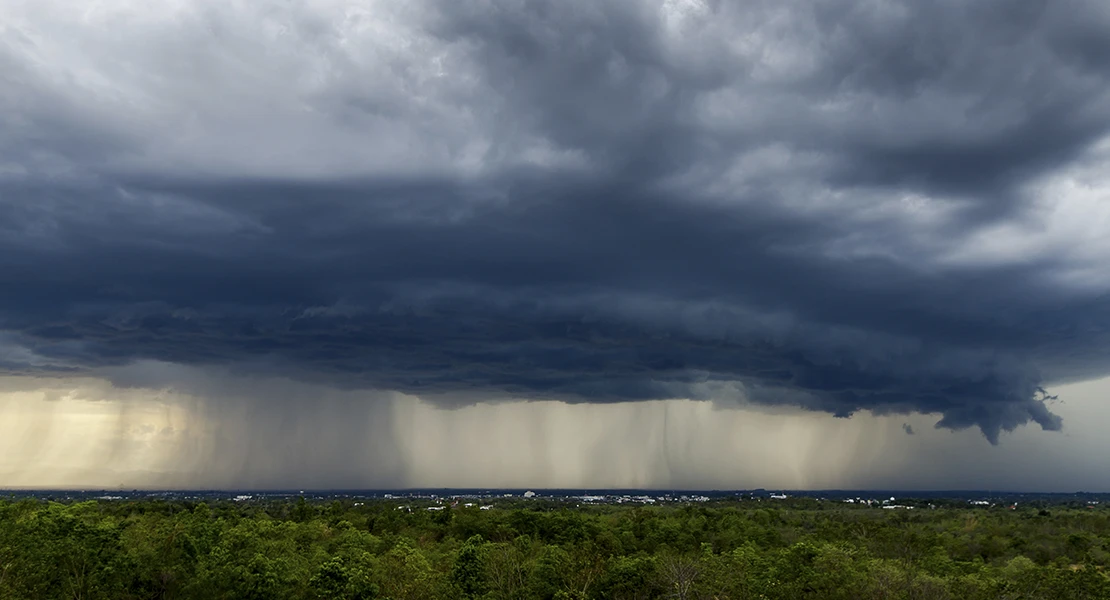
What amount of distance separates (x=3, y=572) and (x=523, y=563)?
51.6 meters

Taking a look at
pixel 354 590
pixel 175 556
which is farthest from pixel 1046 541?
pixel 175 556

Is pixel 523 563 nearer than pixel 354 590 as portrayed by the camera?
No

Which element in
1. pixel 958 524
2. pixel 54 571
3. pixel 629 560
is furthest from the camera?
pixel 958 524

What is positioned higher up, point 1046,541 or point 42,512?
point 42,512

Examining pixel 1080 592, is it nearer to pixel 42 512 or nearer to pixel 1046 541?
pixel 1046 541

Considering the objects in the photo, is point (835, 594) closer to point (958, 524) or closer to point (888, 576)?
point (888, 576)

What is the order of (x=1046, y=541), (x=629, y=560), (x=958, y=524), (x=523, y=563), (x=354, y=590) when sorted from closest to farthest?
(x=354, y=590) < (x=629, y=560) < (x=523, y=563) < (x=1046, y=541) < (x=958, y=524)

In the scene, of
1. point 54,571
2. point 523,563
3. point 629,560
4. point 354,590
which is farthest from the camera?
point 523,563

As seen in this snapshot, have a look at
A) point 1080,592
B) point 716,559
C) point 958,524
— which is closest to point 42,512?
point 716,559

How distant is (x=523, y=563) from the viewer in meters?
94.4

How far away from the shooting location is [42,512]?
92.0 meters

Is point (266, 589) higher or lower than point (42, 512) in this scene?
lower

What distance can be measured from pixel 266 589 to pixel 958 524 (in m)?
174

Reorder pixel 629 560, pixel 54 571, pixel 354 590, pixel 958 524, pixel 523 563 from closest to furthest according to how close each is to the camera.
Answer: pixel 354 590 → pixel 54 571 → pixel 629 560 → pixel 523 563 → pixel 958 524
